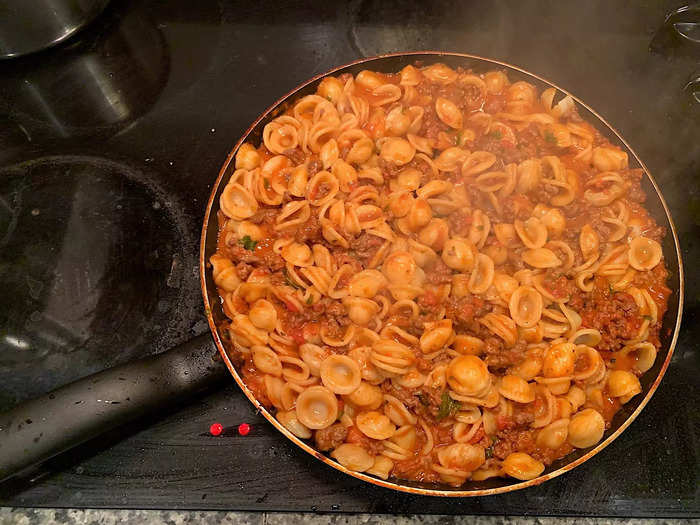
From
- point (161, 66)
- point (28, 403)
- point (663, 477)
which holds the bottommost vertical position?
point (663, 477)

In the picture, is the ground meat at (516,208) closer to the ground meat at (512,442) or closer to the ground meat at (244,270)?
the ground meat at (512,442)

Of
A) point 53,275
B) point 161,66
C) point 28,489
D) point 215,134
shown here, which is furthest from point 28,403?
point 161,66

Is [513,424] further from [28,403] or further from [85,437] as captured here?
[28,403]

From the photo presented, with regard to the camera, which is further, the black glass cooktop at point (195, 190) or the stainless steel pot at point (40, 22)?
the stainless steel pot at point (40, 22)

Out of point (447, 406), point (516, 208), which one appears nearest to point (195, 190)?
point (516, 208)

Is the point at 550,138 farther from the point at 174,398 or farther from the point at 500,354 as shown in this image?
the point at 174,398

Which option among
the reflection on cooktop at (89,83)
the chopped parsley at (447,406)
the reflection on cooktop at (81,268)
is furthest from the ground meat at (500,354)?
the reflection on cooktop at (89,83)
